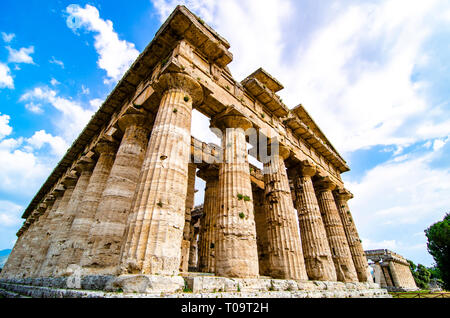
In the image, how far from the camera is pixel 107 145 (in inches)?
411

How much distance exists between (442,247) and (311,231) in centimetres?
2620

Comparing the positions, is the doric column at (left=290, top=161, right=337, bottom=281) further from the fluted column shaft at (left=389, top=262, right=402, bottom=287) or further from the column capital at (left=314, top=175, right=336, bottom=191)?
the fluted column shaft at (left=389, top=262, right=402, bottom=287)

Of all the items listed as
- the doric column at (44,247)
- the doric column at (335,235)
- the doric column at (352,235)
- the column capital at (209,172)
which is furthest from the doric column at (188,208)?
the doric column at (352,235)

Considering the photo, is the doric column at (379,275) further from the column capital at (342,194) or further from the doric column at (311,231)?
the doric column at (311,231)

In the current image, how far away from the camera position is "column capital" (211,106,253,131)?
9159 millimetres

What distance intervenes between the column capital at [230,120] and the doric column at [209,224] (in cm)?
350

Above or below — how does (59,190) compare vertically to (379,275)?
above

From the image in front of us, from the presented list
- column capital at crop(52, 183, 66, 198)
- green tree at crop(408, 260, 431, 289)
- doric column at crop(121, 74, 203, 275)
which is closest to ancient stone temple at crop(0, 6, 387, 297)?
doric column at crop(121, 74, 203, 275)

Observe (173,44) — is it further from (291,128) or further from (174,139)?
(291,128)

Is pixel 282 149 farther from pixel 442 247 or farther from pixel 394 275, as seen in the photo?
pixel 442 247

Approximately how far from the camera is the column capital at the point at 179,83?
748cm

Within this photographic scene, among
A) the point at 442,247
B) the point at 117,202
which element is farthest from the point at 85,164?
the point at 442,247
